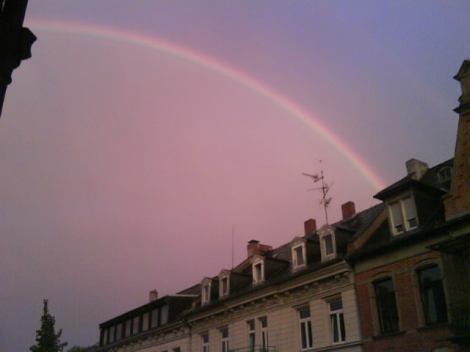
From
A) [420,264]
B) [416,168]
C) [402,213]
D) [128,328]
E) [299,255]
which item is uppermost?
[416,168]

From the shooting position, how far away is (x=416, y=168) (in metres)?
27.1

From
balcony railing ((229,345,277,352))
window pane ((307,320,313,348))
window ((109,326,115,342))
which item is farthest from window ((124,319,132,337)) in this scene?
window pane ((307,320,313,348))

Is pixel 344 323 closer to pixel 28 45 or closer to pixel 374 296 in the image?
pixel 374 296

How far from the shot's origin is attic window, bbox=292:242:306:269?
91.9 ft

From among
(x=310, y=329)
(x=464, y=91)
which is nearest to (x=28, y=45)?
(x=464, y=91)

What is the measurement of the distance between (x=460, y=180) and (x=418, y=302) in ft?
17.4

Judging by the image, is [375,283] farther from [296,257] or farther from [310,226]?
[310,226]

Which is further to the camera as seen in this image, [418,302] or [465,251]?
[418,302]

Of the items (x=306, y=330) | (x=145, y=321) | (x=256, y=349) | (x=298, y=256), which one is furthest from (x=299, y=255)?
(x=145, y=321)

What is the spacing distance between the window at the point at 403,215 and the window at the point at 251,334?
11.3m

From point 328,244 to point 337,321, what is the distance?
3.87 meters

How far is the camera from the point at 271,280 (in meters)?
29.2

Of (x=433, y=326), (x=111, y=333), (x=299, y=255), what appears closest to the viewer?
(x=433, y=326)

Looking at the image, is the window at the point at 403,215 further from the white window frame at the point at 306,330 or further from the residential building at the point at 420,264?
the white window frame at the point at 306,330
